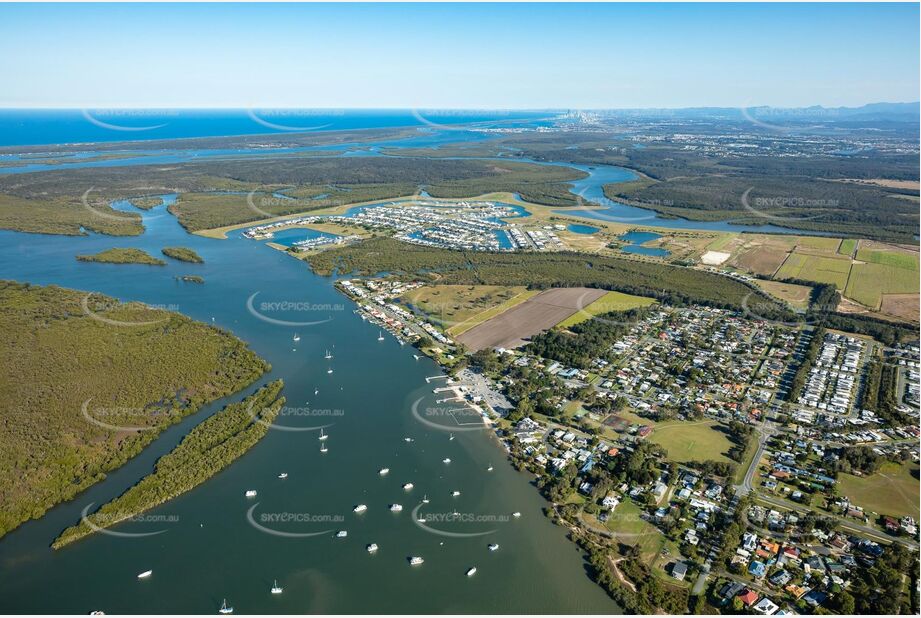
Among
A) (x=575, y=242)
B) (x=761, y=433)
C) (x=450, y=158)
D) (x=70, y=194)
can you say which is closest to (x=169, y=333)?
(x=761, y=433)

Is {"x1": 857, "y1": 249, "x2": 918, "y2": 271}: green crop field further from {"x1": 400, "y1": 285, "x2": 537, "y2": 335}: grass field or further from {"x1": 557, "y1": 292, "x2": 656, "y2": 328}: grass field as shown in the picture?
{"x1": 400, "y1": 285, "x2": 537, "y2": 335}: grass field

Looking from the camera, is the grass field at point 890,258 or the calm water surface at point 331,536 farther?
the grass field at point 890,258

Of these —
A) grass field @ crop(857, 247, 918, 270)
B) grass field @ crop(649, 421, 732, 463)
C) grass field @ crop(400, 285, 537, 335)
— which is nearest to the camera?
grass field @ crop(649, 421, 732, 463)

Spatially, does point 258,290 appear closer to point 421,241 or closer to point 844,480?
point 421,241

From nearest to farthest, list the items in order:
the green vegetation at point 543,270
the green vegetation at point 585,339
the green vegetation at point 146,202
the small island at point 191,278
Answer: the green vegetation at point 585,339 < the green vegetation at point 543,270 < the small island at point 191,278 < the green vegetation at point 146,202

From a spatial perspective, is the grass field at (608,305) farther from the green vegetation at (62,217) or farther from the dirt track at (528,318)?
the green vegetation at (62,217)

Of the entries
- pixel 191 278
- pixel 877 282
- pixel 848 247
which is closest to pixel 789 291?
pixel 877 282

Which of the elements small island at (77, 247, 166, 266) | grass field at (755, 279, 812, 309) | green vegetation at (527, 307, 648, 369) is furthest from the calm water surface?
grass field at (755, 279, 812, 309)

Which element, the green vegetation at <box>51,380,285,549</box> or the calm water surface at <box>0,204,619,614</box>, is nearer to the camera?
the calm water surface at <box>0,204,619,614</box>

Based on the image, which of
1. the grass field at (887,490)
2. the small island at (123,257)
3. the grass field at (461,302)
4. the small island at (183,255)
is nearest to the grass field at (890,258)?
the grass field at (461,302)
